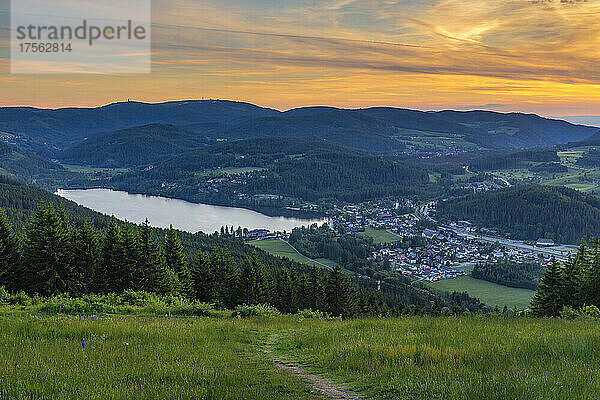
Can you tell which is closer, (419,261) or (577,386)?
(577,386)

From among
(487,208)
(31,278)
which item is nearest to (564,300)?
(31,278)

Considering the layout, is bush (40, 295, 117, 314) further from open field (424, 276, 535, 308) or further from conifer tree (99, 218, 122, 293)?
open field (424, 276, 535, 308)

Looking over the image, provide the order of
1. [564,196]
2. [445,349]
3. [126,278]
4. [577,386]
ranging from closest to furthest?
[577,386]
[445,349]
[126,278]
[564,196]

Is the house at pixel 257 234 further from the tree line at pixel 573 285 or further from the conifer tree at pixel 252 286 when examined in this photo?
the tree line at pixel 573 285

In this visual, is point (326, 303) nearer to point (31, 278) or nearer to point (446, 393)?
point (31, 278)

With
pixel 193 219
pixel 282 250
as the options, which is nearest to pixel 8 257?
pixel 282 250

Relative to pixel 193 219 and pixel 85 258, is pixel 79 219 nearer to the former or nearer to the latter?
pixel 85 258

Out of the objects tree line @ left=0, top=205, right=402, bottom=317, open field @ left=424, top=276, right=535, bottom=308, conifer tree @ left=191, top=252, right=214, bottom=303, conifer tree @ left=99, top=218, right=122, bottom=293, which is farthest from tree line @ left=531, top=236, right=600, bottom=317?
open field @ left=424, top=276, right=535, bottom=308

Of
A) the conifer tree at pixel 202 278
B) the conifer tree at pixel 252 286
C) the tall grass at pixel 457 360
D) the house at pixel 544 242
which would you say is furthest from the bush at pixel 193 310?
the house at pixel 544 242
